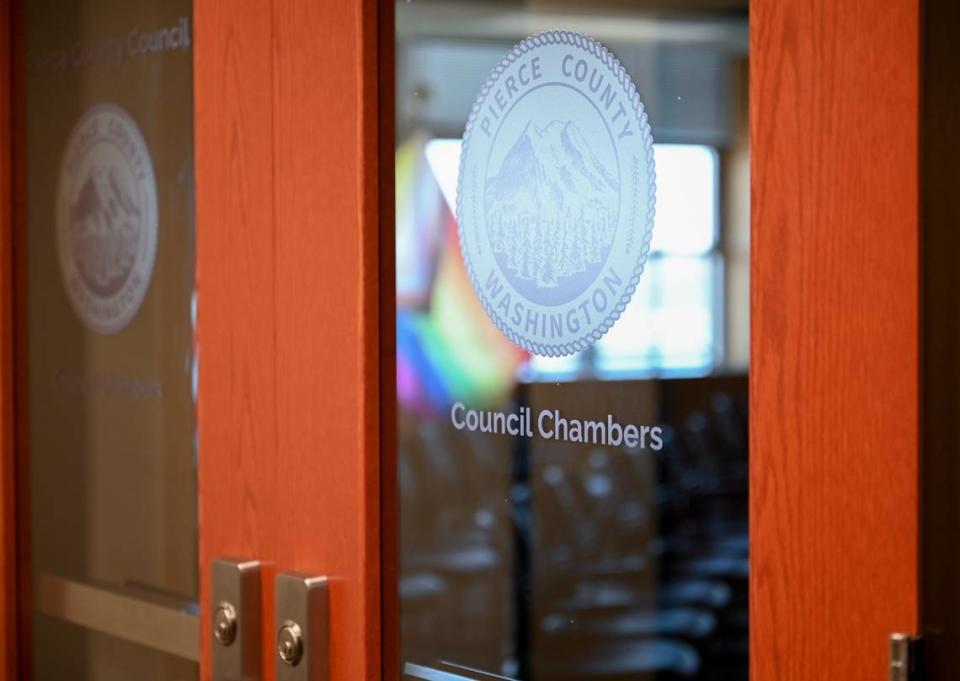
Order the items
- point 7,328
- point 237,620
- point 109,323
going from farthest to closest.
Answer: point 7,328, point 109,323, point 237,620

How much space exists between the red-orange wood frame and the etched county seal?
14 cm

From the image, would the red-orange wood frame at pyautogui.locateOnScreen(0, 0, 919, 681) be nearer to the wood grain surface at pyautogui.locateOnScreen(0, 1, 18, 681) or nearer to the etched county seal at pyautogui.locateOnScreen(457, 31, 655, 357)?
the wood grain surface at pyautogui.locateOnScreen(0, 1, 18, 681)

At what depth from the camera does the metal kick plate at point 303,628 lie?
145 cm

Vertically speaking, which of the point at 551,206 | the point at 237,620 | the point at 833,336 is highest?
the point at 551,206

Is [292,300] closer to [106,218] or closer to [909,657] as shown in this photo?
[106,218]

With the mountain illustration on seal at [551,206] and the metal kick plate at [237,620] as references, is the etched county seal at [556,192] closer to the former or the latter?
the mountain illustration on seal at [551,206]

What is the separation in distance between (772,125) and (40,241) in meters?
1.15

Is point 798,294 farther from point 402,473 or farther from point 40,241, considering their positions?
point 40,241

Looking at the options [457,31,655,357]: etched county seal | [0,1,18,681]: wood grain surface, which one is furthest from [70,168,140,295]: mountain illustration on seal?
[457,31,655,357]: etched county seal

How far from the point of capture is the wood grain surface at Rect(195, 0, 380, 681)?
1.41 metres

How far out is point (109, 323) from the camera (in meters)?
1.72

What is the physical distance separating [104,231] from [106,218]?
0.06 ft

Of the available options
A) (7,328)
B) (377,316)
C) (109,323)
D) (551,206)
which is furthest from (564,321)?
(7,328)

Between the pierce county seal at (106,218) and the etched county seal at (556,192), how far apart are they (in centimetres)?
54
